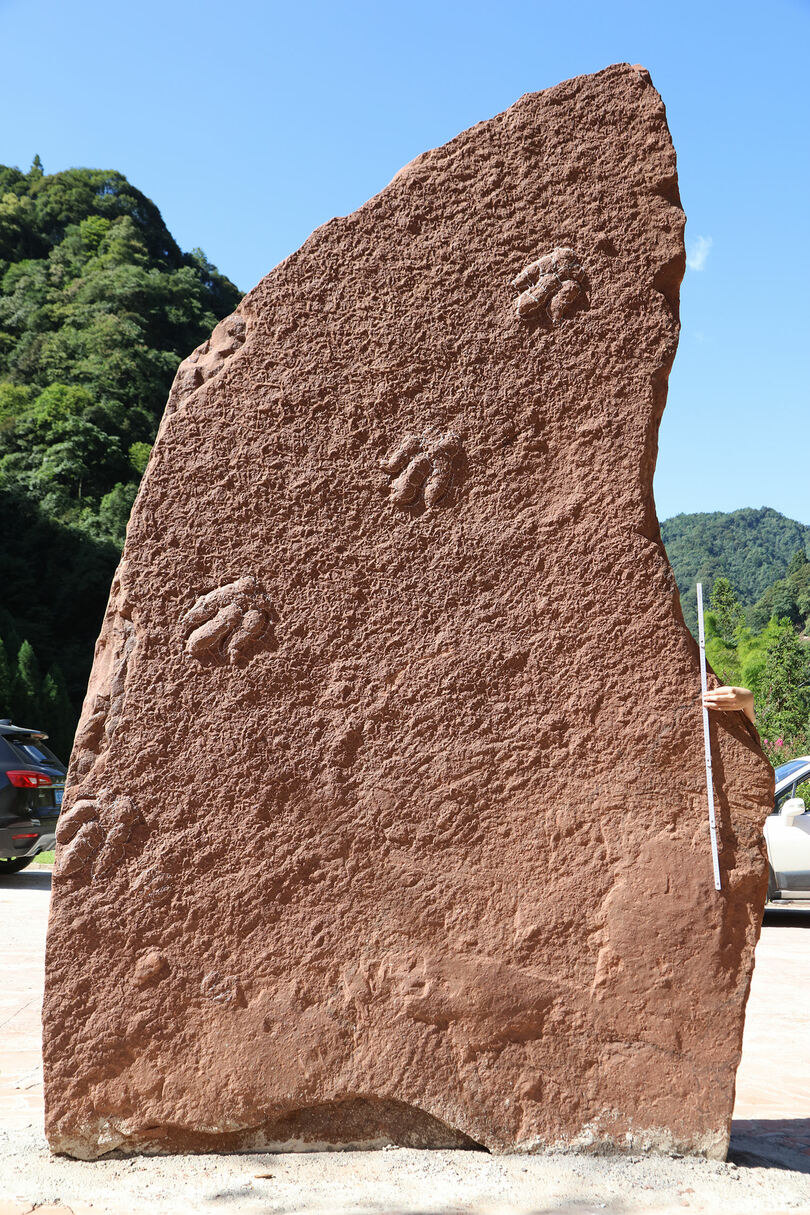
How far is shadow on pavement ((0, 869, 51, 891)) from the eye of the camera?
854 centimetres

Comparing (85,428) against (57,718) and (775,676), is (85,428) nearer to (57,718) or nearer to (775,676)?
(57,718)

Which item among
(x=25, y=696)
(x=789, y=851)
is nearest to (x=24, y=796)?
(x=789, y=851)

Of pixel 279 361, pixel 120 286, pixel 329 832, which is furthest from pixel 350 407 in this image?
pixel 120 286

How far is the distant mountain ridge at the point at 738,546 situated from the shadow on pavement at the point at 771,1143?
55403 mm

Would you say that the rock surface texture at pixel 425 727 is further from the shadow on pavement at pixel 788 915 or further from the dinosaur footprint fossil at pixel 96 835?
the shadow on pavement at pixel 788 915

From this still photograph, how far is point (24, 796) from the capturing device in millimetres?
8633

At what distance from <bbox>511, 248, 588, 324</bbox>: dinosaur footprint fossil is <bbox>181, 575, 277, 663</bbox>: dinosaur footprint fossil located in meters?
1.14

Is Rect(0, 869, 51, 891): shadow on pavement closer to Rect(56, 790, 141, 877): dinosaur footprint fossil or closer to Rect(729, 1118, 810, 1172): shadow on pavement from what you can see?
Rect(56, 790, 141, 877): dinosaur footprint fossil

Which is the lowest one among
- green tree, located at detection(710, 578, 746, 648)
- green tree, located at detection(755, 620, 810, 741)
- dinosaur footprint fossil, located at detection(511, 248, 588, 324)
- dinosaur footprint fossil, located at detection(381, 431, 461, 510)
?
dinosaur footprint fossil, located at detection(381, 431, 461, 510)

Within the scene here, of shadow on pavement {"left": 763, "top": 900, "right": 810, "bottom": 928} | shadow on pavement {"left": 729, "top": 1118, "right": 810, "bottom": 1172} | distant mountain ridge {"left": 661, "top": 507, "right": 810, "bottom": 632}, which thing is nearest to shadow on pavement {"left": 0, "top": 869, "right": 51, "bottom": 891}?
shadow on pavement {"left": 763, "top": 900, "right": 810, "bottom": 928}

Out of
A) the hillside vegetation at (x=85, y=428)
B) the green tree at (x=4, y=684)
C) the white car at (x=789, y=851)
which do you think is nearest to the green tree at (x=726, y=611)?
the hillside vegetation at (x=85, y=428)

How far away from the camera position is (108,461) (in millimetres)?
36875

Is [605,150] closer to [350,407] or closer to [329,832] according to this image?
[350,407]

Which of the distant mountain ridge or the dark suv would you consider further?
the distant mountain ridge
